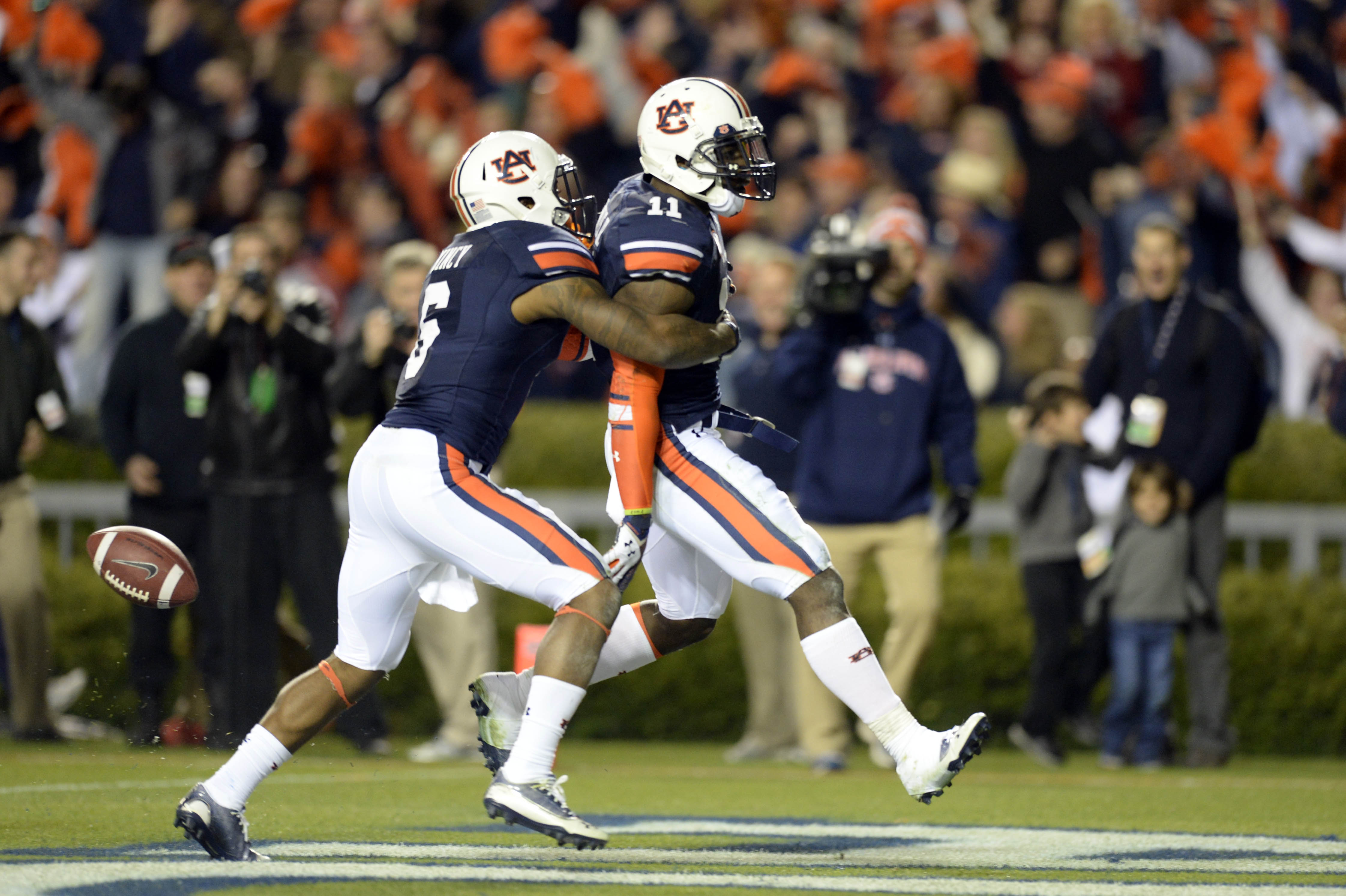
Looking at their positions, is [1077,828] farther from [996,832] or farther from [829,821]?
[829,821]

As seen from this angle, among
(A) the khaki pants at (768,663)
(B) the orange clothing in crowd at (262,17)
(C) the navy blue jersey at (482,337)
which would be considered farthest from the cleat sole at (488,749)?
(B) the orange clothing in crowd at (262,17)

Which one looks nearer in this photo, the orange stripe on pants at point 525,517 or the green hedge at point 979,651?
the orange stripe on pants at point 525,517

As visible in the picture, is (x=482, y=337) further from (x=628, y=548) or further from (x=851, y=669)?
(x=851, y=669)

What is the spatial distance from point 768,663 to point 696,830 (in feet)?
11.0

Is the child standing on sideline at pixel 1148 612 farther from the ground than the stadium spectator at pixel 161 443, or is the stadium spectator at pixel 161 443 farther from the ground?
the stadium spectator at pixel 161 443

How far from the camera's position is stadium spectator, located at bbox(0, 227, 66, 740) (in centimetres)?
881

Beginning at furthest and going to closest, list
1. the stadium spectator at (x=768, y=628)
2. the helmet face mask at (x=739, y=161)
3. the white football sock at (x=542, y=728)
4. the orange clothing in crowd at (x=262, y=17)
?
the orange clothing in crowd at (x=262, y=17) → the stadium spectator at (x=768, y=628) → the helmet face mask at (x=739, y=161) → the white football sock at (x=542, y=728)

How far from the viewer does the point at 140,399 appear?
31.2 feet

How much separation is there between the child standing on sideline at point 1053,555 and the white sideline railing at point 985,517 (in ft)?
1.33

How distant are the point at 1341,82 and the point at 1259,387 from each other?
4181 millimetres

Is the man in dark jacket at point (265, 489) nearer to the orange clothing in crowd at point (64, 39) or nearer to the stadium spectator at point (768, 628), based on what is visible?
the stadium spectator at point (768, 628)

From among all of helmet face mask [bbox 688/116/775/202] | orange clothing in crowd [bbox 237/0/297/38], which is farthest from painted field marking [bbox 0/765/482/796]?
orange clothing in crowd [bbox 237/0/297/38]

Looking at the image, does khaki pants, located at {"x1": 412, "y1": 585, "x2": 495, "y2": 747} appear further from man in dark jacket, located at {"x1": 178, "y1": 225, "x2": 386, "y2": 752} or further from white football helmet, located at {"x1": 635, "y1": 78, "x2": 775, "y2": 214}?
white football helmet, located at {"x1": 635, "y1": 78, "x2": 775, "y2": 214}

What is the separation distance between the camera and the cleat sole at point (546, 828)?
15.8 feet
